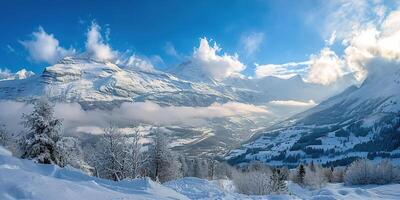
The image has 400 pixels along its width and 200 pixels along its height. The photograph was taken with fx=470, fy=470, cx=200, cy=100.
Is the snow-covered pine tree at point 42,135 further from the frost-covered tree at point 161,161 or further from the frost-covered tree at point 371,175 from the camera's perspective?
the frost-covered tree at point 371,175

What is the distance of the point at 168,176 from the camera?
85000 millimetres

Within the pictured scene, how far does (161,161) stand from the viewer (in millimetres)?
85375

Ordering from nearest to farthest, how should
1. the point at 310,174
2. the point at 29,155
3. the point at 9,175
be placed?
1. the point at 9,175
2. the point at 29,155
3. the point at 310,174

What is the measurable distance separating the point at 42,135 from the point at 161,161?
34029 millimetres

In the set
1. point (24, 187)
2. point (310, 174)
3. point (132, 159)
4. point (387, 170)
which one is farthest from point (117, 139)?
point (310, 174)

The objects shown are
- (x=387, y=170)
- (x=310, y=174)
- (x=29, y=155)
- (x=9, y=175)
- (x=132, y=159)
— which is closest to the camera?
(x=9, y=175)

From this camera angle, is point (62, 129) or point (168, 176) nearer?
point (62, 129)

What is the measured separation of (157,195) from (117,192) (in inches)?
96.1

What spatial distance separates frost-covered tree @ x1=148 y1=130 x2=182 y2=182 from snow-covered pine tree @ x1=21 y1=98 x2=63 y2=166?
3173 cm

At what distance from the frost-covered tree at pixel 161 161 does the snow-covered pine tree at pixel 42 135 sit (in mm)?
31725

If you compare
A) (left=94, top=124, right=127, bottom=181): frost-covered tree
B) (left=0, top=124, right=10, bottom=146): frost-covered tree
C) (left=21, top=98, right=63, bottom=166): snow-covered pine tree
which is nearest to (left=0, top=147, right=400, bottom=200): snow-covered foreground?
(left=21, top=98, right=63, bottom=166): snow-covered pine tree

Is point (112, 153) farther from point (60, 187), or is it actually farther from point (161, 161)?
point (60, 187)

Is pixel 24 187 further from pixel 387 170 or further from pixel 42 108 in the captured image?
pixel 387 170

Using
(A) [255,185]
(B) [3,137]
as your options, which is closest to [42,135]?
(A) [255,185]
